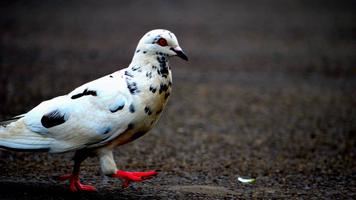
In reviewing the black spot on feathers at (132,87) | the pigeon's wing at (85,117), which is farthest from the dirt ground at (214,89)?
the black spot on feathers at (132,87)

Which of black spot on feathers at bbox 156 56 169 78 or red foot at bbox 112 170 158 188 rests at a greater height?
black spot on feathers at bbox 156 56 169 78

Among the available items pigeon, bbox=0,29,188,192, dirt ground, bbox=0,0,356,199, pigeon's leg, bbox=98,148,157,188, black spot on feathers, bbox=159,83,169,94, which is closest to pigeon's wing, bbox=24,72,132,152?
pigeon, bbox=0,29,188,192

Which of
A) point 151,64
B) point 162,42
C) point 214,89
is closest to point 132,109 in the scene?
point 151,64

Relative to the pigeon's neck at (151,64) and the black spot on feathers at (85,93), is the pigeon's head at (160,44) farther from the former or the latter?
the black spot on feathers at (85,93)

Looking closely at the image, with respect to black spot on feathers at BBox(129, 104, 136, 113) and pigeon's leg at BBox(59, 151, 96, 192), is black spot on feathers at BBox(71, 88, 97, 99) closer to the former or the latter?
black spot on feathers at BBox(129, 104, 136, 113)

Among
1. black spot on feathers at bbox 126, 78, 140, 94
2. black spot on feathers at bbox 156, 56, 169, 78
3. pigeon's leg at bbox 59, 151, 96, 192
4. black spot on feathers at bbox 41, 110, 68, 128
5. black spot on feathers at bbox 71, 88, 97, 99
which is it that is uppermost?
black spot on feathers at bbox 156, 56, 169, 78

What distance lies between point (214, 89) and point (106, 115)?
25.2ft

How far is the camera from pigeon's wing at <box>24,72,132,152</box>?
556 cm

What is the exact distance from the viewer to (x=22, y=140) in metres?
5.67

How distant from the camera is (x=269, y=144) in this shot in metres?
9.27

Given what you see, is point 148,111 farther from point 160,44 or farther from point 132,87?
point 160,44

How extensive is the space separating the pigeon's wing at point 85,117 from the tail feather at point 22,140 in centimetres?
5

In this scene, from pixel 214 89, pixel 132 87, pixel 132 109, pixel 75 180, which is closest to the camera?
pixel 132 109

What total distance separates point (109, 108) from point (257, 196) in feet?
6.38
